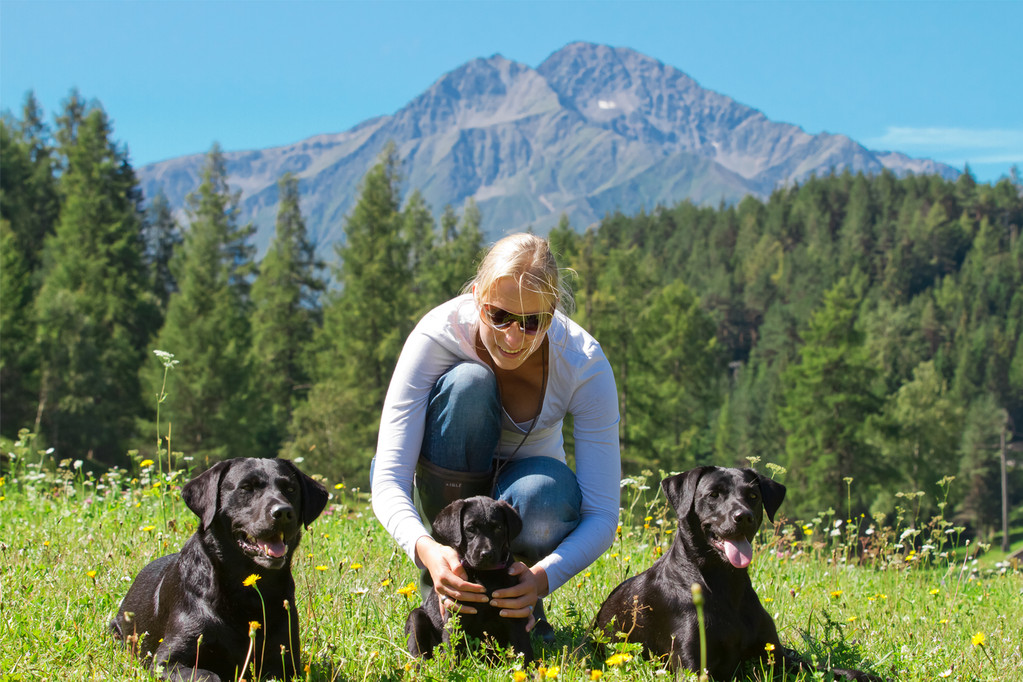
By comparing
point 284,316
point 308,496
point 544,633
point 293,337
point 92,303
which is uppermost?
point 92,303

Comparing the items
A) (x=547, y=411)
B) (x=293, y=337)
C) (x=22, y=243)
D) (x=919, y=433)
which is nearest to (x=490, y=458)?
(x=547, y=411)

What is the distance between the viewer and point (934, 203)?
390 ft

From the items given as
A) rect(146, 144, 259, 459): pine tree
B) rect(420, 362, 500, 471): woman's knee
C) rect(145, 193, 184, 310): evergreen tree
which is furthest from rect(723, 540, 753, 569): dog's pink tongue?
rect(145, 193, 184, 310): evergreen tree

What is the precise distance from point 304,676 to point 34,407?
110 feet

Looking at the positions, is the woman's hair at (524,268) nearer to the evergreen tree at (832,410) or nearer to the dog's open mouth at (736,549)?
the dog's open mouth at (736,549)

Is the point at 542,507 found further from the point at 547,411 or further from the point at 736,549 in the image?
the point at 736,549

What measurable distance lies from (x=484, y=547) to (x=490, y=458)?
69 centimetres

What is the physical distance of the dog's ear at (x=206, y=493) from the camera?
2.90 m

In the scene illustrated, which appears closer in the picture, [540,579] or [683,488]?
[540,579]

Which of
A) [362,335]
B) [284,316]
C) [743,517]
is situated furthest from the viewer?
[284,316]

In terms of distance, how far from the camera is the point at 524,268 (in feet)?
10.8

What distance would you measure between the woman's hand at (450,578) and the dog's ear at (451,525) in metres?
0.10

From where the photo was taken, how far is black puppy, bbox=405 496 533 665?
3.07 m

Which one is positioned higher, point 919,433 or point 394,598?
point 394,598
